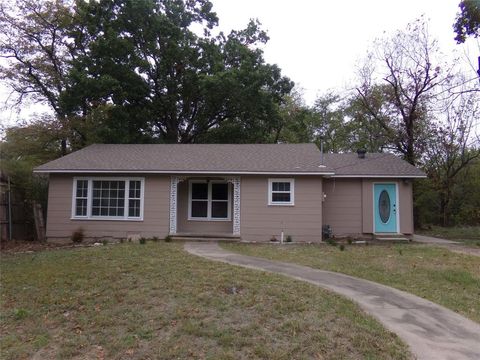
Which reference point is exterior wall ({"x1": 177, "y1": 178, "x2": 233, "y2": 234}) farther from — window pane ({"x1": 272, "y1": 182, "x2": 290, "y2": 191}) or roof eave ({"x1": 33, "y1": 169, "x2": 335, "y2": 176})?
window pane ({"x1": 272, "y1": 182, "x2": 290, "y2": 191})

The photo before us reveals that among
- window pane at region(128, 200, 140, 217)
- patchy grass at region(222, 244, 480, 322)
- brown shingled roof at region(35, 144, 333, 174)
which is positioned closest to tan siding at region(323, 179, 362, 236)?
Answer: brown shingled roof at region(35, 144, 333, 174)

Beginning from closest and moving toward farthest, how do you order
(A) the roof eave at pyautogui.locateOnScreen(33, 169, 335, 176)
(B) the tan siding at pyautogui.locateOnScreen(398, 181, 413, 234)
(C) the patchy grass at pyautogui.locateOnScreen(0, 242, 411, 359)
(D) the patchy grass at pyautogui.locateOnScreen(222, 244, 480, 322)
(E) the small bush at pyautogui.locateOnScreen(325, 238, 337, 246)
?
1. (C) the patchy grass at pyautogui.locateOnScreen(0, 242, 411, 359)
2. (D) the patchy grass at pyautogui.locateOnScreen(222, 244, 480, 322)
3. (E) the small bush at pyautogui.locateOnScreen(325, 238, 337, 246)
4. (A) the roof eave at pyautogui.locateOnScreen(33, 169, 335, 176)
5. (B) the tan siding at pyautogui.locateOnScreen(398, 181, 413, 234)

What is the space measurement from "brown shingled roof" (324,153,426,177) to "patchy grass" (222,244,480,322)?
127 inches

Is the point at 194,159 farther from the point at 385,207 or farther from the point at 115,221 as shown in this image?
the point at 385,207

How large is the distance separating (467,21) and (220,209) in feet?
40.7

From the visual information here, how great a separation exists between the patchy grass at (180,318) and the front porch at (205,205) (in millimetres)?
7063

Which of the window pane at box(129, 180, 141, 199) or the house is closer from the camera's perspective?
the house

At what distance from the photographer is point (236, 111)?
23.8 meters

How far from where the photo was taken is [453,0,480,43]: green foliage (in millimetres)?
15722

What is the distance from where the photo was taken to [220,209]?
52.9 ft

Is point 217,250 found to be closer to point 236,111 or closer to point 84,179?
point 84,179

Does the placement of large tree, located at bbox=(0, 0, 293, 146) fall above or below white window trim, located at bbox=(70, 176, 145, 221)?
above

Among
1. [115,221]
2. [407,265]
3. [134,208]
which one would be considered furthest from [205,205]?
[407,265]

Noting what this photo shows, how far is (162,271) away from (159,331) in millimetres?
3159
